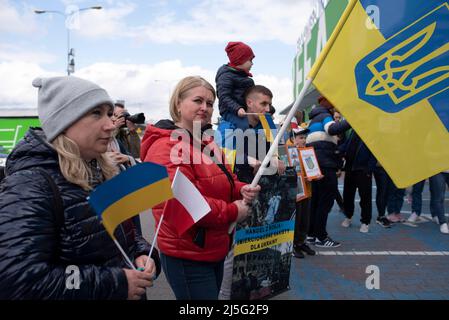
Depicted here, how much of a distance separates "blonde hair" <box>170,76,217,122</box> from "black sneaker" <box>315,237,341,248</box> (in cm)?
388

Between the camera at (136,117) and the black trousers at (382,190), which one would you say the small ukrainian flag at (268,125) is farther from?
the black trousers at (382,190)

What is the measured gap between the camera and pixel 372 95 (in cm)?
200

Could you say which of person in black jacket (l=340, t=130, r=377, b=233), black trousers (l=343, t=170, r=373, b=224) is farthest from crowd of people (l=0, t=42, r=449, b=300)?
black trousers (l=343, t=170, r=373, b=224)

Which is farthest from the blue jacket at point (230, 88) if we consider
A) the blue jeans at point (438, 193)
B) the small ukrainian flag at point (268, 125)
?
the blue jeans at point (438, 193)

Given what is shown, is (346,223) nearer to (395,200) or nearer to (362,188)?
(362,188)

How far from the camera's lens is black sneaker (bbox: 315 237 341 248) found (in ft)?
17.6

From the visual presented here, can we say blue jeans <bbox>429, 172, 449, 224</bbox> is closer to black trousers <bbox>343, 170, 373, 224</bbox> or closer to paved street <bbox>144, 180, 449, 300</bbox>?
paved street <bbox>144, 180, 449, 300</bbox>

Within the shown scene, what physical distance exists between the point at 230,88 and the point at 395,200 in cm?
471

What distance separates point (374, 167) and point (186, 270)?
15.6ft

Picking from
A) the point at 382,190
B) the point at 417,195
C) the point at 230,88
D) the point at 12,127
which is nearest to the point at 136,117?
the point at 230,88

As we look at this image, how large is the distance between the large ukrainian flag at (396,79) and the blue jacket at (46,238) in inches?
52.8

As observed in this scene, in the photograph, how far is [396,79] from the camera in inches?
77.8
